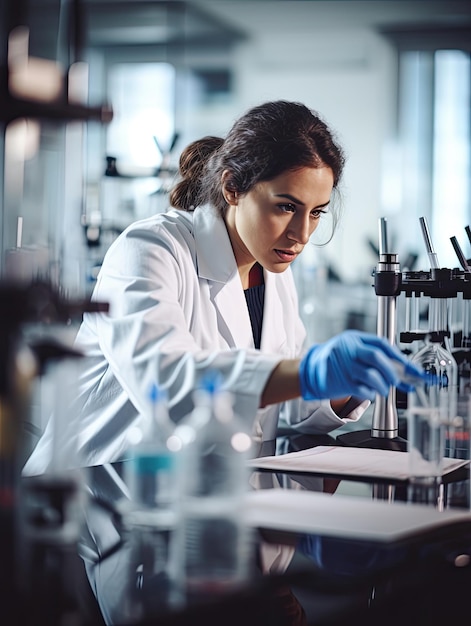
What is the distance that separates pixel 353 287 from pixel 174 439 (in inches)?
172

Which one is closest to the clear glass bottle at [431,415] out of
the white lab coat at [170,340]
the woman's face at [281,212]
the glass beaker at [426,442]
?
the glass beaker at [426,442]

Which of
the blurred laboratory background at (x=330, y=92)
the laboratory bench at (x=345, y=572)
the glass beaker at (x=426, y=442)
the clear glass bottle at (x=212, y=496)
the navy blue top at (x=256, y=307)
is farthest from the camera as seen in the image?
the blurred laboratory background at (x=330, y=92)

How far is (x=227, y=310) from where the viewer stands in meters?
2.10

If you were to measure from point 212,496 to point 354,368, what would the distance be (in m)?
0.51

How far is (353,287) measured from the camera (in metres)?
5.46

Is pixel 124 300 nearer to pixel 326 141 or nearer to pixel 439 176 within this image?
pixel 326 141

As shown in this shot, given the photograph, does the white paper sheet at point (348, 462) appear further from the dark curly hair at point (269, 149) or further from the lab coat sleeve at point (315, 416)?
the dark curly hair at point (269, 149)

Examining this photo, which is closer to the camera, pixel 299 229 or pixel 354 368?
pixel 354 368

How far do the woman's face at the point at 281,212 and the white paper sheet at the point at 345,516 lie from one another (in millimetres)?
724

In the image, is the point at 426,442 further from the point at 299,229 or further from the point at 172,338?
the point at 299,229

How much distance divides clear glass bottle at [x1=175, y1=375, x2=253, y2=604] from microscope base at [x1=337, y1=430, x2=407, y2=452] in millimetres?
864

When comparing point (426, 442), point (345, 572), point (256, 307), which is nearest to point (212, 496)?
point (345, 572)

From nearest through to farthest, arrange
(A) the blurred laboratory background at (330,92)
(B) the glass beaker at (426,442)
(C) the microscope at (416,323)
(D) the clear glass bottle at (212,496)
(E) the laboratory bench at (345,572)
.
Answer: (E) the laboratory bench at (345,572), (D) the clear glass bottle at (212,496), (B) the glass beaker at (426,442), (C) the microscope at (416,323), (A) the blurred laboratory background at (330,92)

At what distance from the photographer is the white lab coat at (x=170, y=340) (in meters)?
1.61
